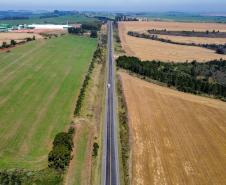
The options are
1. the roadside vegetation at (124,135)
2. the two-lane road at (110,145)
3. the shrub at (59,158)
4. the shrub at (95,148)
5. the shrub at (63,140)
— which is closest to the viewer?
the two-lane road at (110,145)

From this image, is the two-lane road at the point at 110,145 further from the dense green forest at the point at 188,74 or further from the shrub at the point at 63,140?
the dense green forest at the point at 188,74

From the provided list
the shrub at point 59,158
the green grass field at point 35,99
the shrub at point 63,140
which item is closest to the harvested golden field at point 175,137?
the shrub at point 59,158

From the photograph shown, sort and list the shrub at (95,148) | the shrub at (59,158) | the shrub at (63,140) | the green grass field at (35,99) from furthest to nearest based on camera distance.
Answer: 1. the green grass field at (35,99)
2. the shrub at (63,140)
3. the shrub at (95,148)
4. the shrub at (59,158)

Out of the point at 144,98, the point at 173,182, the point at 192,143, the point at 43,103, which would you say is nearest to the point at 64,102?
the point at 43,103

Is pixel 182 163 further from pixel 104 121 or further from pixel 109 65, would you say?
pixel 109 65

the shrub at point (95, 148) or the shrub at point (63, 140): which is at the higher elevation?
the shrub at point (63, 140)

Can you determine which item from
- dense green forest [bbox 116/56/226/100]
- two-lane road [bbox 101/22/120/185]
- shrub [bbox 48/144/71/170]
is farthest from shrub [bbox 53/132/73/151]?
dense green forest [bbox 116/56/226/100]
